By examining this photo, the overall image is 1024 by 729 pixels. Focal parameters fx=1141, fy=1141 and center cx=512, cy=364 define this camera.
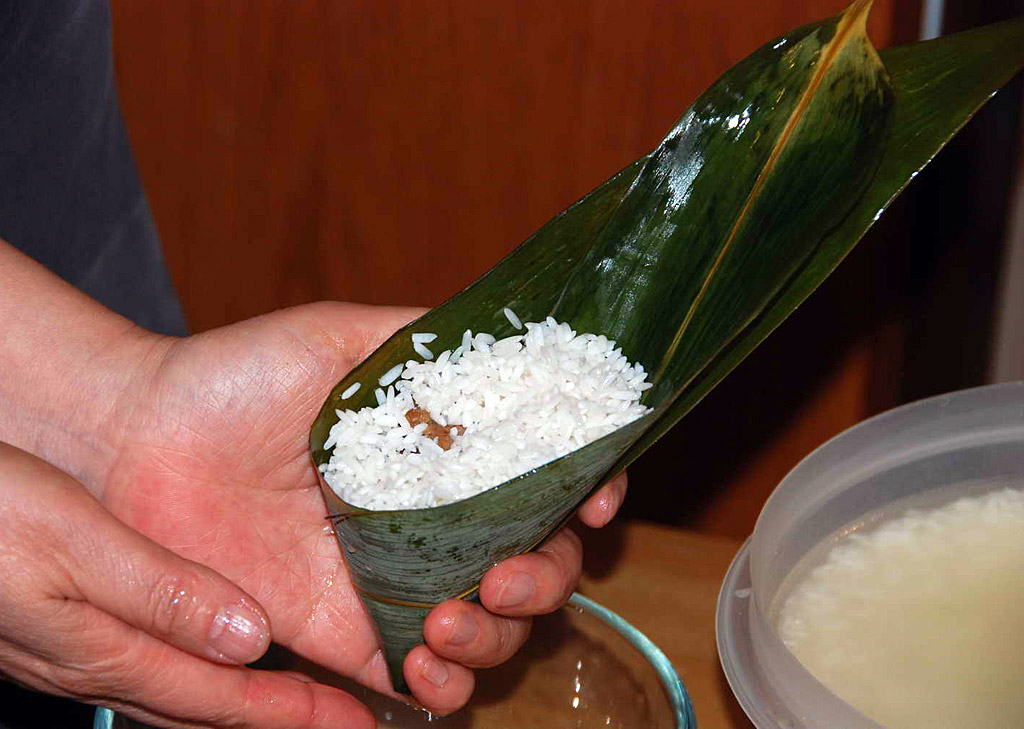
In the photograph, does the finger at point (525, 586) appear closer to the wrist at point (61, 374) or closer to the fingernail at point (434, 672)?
the fingernail at point (434, 672)

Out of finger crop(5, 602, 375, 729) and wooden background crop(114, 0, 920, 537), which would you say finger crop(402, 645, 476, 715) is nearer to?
finger crop(5, 602, 375, 729)

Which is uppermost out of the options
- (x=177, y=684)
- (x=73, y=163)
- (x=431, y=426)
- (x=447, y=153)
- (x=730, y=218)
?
(x=447, y=153)

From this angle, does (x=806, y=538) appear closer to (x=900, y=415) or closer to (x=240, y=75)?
(x=900, y=415)

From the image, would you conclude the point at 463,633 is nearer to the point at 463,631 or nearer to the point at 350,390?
the point at 463,631

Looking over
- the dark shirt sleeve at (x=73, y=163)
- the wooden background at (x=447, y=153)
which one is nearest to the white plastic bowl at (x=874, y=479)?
the wooden background at (x=447, y=153)

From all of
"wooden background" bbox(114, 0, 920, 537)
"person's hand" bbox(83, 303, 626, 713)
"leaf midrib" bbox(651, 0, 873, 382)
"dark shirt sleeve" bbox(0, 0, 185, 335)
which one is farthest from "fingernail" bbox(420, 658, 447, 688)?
"wooden background" bbox(114, 0, 920, 537)

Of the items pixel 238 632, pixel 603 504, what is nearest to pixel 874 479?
pixel 603 504
